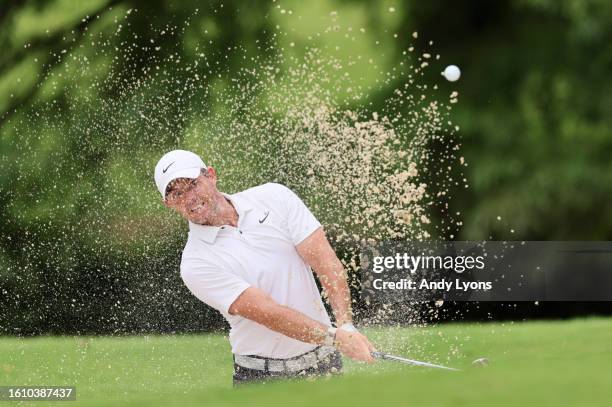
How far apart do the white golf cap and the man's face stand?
0.08 feet

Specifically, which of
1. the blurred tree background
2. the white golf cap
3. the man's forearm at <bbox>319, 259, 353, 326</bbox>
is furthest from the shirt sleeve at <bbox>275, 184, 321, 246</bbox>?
the blurred tree background

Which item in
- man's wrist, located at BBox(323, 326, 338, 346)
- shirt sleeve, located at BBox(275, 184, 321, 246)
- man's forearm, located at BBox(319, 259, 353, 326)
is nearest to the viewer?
man's wrist, located at BBox(323, 326, 338, 346)

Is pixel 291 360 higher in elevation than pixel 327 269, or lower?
lower

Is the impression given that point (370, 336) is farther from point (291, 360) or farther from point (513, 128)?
point (513, 128)

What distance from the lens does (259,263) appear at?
4.42 metres

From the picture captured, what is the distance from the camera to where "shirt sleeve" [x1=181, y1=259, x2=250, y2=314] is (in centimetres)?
426

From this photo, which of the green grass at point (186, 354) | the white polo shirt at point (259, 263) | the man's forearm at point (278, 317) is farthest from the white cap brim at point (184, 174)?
the green grass at point (186, 354)

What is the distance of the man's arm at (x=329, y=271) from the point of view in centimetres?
433

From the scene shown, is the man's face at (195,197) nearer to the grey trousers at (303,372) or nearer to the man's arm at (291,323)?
the man's arm at (291,323)

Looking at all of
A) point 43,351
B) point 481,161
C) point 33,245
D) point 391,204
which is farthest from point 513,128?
point 43,351

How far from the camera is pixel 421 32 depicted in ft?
37.0

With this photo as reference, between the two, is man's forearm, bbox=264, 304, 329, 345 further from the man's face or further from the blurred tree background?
the blurred tree background

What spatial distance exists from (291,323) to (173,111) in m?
6.37

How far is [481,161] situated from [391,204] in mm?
3845
